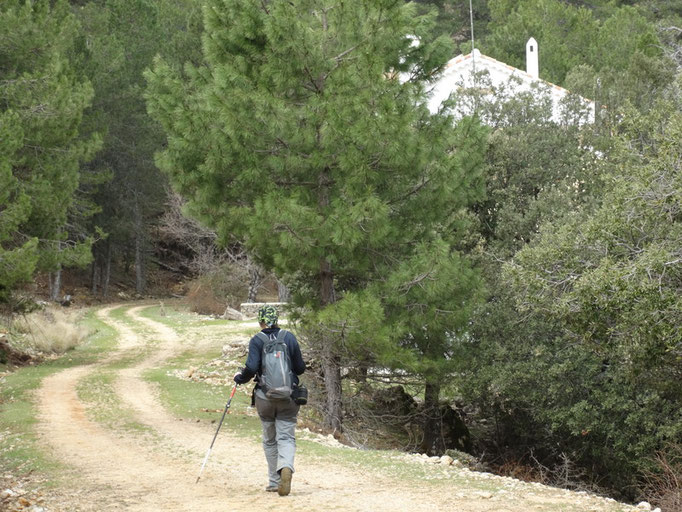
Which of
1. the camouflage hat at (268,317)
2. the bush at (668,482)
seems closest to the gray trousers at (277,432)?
the camouflage hat at (268,317)

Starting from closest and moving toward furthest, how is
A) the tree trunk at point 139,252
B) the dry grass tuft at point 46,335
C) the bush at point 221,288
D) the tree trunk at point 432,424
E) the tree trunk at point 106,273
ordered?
the tree trunk at point 432,424 < the dry grass tuft at point 46,335 < the bush at point 221,288 < the tree trunk at point 106,273 < the tree trunk at point 139,252

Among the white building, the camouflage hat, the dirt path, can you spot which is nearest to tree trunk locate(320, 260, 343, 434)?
the dirt path

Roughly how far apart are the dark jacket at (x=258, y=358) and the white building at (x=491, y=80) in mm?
7798

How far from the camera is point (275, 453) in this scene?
868cm

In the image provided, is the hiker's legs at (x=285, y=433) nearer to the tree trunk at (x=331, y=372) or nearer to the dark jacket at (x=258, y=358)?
the dark jacket at (x=258, y=358)

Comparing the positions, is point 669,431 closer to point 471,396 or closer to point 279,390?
point 471,396

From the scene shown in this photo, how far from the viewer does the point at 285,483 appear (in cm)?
840

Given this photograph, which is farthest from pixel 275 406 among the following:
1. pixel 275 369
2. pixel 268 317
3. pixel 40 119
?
pixel 40 119

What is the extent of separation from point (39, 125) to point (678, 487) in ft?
54.1

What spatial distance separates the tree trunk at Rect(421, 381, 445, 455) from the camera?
1805 centimetres

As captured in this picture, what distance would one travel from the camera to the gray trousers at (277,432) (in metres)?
8.48

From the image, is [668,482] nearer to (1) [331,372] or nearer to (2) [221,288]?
(1) [331,372]

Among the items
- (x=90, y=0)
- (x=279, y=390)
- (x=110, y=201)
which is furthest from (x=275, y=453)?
(x=90, y=0)

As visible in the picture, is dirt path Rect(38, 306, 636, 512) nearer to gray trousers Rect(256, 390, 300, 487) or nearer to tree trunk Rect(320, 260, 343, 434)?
gray trousers Rect(256, 390, 300, 487)
